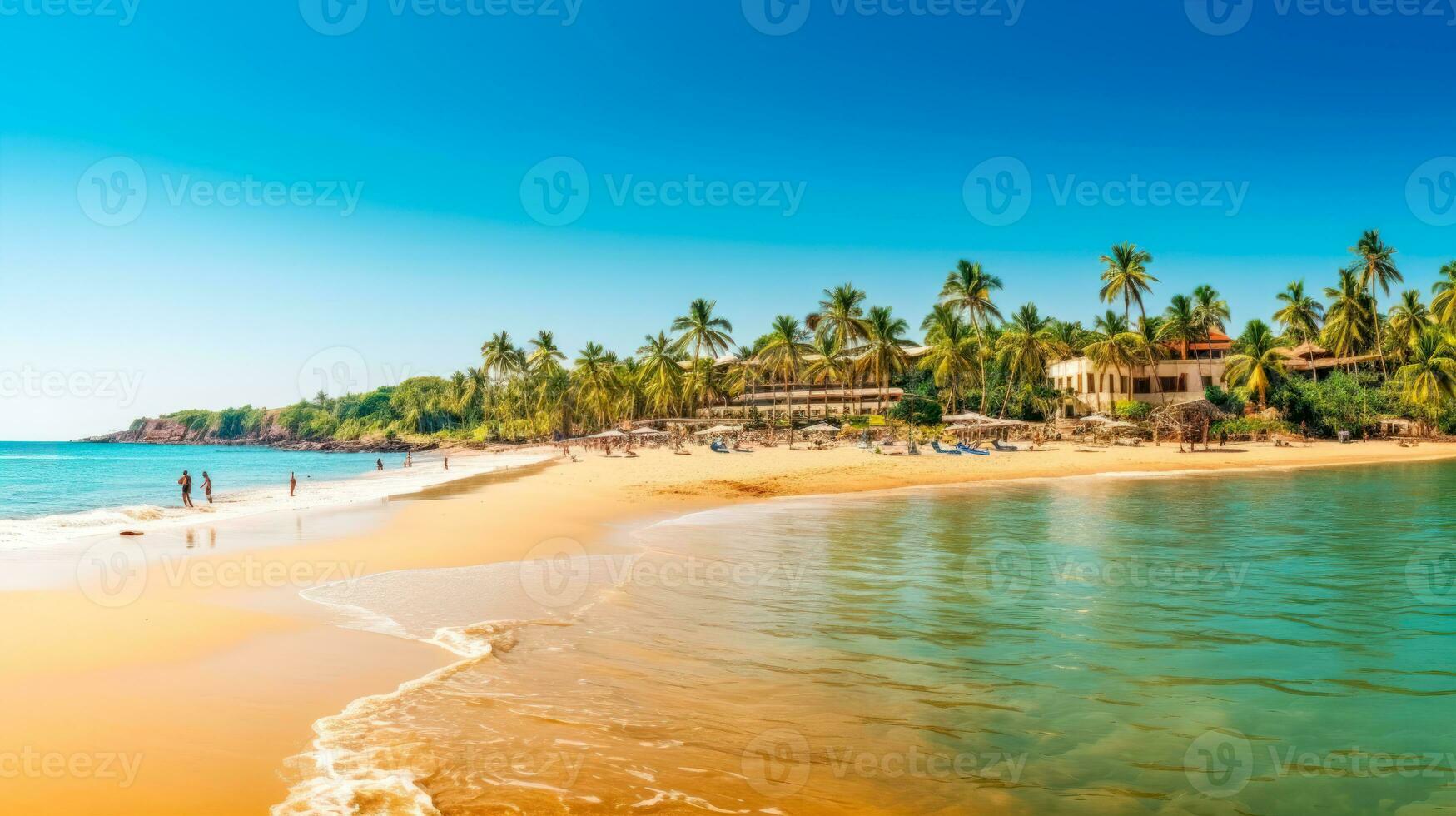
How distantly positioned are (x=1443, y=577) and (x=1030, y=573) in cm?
583

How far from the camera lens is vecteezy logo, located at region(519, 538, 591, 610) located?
10203mm

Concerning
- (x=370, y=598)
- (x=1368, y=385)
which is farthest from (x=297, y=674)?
(x=1368, y=385)

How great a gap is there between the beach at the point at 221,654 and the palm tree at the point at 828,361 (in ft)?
136

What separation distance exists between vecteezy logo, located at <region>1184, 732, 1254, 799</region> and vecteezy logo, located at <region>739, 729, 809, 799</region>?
253 cm

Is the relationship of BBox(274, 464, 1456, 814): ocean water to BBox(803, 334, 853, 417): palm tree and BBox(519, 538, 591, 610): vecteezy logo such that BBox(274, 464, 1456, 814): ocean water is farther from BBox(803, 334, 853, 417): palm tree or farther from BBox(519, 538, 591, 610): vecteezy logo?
BBox(803, 334, 853, 417): palm tree

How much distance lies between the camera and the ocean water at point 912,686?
4852mm

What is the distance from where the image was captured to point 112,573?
12.0m

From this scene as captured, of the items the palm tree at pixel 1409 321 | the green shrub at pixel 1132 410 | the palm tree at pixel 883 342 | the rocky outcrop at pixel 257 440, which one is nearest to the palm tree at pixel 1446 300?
the palm tree at pixel 1409 321
